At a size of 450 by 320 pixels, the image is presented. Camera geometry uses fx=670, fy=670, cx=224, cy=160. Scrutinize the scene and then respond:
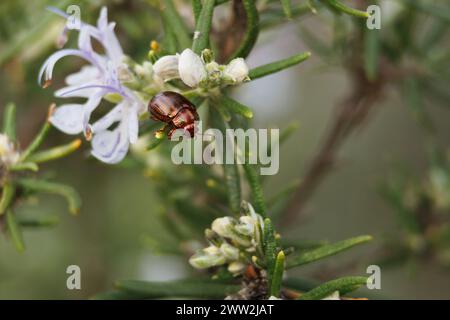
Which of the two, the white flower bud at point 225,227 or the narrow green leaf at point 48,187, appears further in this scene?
the narrow green leaf at point 48,187

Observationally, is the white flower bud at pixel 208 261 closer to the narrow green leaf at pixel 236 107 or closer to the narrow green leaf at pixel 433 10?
the narrow green leaf at pixel 236 107

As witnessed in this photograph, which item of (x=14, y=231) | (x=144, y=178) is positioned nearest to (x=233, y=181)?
(x=14, y=231)

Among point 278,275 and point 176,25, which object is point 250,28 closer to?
point 176,25

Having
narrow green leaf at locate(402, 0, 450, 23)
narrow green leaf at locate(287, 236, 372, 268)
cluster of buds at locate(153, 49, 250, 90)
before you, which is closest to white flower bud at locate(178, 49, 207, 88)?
cluster of buds at locate(153, 49, 250, 90)

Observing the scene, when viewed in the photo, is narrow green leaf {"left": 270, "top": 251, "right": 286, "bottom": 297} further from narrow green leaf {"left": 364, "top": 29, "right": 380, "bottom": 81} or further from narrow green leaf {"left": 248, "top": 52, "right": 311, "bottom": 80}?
narrow green leaf {"left": 364, "top": 29, "right": 380, "bottom": 81}

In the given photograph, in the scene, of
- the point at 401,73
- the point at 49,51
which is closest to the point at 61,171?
the point at 49,51

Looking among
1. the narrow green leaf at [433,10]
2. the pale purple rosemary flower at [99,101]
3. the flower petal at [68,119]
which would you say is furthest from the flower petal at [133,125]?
the narrow green leaf at [433,10]

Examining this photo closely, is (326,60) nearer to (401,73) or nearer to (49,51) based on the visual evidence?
(401,73)
